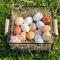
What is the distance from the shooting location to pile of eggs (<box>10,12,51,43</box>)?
2424 mm

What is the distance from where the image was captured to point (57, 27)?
2504mm

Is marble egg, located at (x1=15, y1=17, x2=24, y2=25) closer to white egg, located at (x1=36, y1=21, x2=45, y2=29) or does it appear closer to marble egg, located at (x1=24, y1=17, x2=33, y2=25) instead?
marble egg, located at (x1=24, y1=17, x2=33, y2=25)

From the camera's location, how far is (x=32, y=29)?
2.53 meters

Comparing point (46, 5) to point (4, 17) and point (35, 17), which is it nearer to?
point (35, 17)

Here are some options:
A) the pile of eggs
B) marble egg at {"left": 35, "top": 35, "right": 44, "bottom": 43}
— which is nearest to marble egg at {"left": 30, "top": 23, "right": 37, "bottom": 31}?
the pile of eggs

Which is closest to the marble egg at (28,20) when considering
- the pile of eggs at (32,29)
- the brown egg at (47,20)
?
the pile of eggs at (32,29)

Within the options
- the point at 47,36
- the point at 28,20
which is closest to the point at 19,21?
the point at 28,20

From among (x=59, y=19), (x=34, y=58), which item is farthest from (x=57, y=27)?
(x=34, y=58)

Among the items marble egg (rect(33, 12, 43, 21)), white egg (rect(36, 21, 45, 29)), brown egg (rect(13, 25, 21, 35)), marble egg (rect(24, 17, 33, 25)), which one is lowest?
brown egg (rect(13, 25, 21, 35))

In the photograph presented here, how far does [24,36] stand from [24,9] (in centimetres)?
28

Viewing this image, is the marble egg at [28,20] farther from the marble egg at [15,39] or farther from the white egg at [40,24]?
the marble egg at [15,39]

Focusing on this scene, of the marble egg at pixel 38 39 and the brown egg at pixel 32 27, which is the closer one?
the marble egg at pixel 38 39

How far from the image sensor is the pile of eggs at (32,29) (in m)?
2.42

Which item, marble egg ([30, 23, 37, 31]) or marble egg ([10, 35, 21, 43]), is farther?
marble egg ([30, 23, 37, 31])
